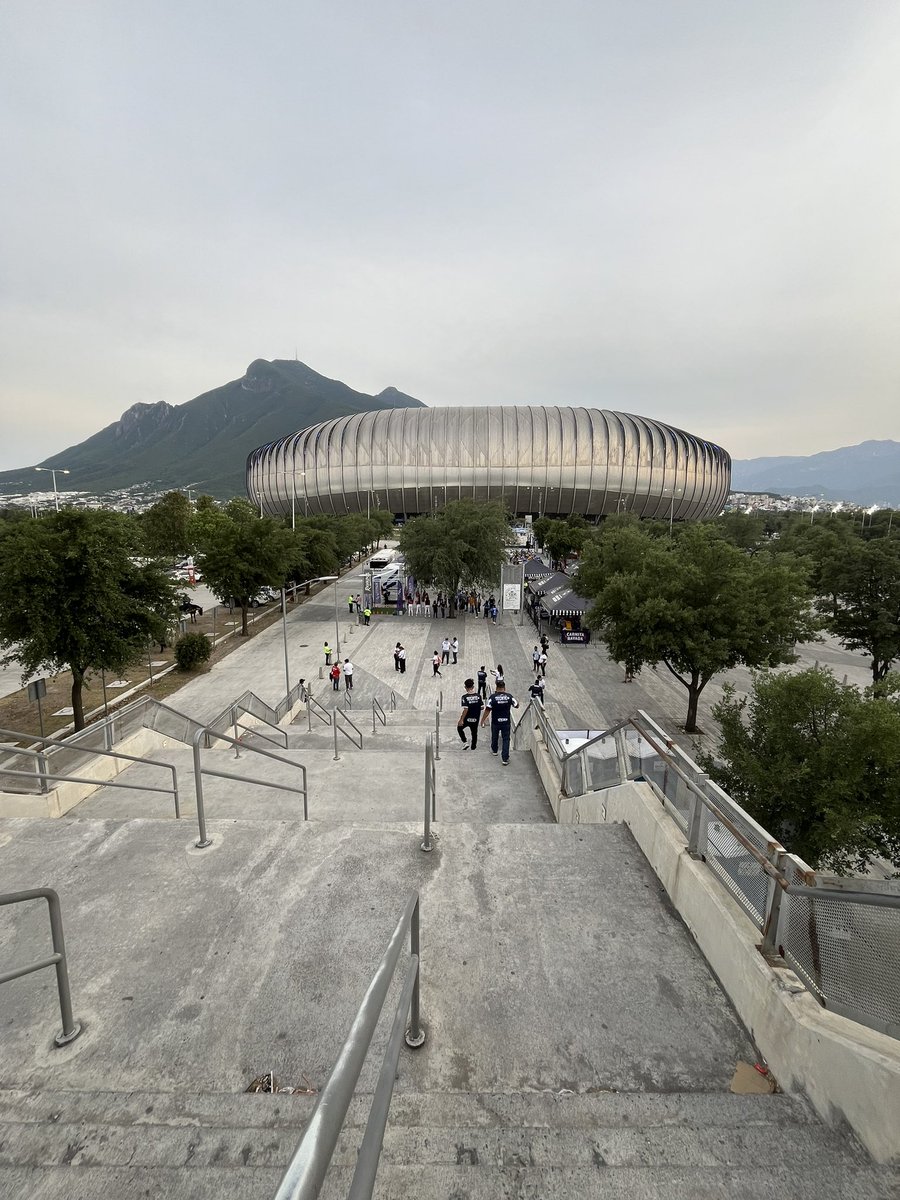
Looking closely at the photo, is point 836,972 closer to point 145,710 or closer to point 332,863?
point 332,863

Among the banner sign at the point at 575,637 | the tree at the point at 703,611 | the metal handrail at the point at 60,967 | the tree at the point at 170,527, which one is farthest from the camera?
the tree at the point at 170,527

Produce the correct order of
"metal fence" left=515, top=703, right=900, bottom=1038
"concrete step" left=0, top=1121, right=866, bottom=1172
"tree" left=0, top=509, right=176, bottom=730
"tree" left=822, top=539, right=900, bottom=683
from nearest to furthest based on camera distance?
"concrete step" left=0, top=1121, right=866, bottom=1172 → "metal fence" left=515, top=703, right=900, bottom=1038 → "tree" left=0, top=509, right=176, bottom=730 → "tree" left=822, top=539, right=900, bottom=683

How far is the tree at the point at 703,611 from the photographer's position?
1560 centimetres

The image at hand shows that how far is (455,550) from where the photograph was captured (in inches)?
1296

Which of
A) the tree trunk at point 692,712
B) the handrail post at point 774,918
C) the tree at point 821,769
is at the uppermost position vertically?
the handrail post at point 774,918

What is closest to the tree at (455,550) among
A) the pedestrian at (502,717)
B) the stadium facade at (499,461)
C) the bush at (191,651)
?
the bush at (191,651)

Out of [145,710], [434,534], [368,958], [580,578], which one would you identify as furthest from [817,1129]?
[434,534]

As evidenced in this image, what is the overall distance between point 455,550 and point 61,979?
3065 cm

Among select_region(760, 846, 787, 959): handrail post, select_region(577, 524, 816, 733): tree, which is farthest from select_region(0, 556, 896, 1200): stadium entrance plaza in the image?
select_region(577, 524, 816, 733): tree

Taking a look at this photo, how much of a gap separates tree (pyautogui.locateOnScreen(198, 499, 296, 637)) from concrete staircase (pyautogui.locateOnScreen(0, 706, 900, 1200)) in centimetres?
2484

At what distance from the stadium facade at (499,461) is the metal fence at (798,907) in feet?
284

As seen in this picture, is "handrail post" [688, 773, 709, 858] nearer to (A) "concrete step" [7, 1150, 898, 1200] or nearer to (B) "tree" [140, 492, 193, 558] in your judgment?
(A) "concrete step" [7, 1150, 898, 1200]

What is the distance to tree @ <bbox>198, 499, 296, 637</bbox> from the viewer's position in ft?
94.0

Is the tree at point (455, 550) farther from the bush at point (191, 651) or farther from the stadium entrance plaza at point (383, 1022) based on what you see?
the stadium entrance plaza at point (383, 1022)
